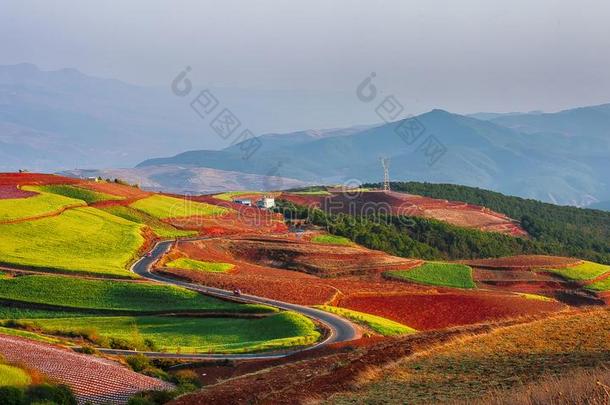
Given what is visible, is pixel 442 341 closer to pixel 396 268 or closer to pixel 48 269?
pixel 48 269

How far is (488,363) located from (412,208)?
4112 inches

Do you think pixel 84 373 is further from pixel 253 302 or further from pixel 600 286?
pixel 600 286

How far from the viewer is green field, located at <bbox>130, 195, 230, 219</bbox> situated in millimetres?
79250

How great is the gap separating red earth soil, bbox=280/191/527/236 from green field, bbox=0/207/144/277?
213ft

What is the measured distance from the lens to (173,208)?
8425 centimetres

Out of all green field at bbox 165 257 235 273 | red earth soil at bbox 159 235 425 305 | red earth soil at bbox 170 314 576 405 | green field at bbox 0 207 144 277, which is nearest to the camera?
red earth soil at bbox 170 314 576 405

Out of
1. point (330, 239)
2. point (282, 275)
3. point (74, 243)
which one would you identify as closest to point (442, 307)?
point (282, 275)

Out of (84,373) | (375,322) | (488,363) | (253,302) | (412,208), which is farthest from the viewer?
(412,208)

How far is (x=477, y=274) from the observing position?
2724 inches

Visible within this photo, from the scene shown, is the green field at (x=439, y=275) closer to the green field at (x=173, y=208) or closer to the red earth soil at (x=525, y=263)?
the red earth soil at (x=525, y=263)

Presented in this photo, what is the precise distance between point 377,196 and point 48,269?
91.9 metres

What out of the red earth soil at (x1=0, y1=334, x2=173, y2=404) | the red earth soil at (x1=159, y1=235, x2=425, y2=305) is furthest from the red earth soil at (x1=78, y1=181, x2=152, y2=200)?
the red earth soil at (x1=0, y1=334, x2=173, y2=404)

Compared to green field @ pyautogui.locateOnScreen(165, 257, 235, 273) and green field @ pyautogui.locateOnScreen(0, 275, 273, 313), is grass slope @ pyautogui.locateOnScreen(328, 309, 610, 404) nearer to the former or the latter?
green field @ pyautogui.locateOnScreen(0, 275, 273, 313)

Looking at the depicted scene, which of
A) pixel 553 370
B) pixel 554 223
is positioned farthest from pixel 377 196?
pixel 553 370
